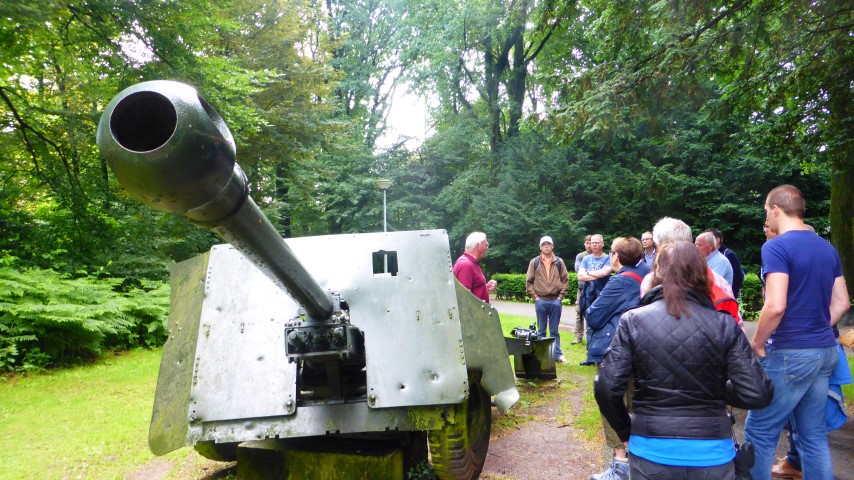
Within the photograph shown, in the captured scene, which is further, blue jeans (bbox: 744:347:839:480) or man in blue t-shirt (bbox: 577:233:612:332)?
man in blue t-shirt (bbox: 577:233:612:332)

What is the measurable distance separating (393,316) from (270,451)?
4.11ft

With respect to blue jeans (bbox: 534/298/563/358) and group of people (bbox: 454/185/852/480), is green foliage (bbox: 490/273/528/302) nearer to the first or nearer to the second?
blue jeans (bbox: 534/298/563/358)

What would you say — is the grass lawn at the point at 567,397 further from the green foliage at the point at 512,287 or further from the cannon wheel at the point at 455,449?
the green foliage at the point at 512,287

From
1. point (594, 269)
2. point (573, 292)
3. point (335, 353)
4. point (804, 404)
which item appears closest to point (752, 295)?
point (573, 292)

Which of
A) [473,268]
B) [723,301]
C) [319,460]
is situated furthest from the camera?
[473,268]

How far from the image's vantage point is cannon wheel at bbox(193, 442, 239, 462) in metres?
4.12

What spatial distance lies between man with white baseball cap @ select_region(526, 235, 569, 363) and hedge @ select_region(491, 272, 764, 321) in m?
7.97

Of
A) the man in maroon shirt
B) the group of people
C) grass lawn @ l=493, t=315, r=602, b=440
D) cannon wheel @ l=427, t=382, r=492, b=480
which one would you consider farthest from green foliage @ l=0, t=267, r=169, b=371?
the group of people

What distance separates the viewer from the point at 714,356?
2.29 metres

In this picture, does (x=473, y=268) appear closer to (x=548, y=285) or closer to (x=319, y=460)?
(x=319, y=460)

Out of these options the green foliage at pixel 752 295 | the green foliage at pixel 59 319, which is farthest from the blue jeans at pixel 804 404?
the green foliage at pixel 752 295

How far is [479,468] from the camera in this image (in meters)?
4.12

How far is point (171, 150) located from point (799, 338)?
324cm

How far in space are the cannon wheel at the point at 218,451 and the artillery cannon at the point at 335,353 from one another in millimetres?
13
